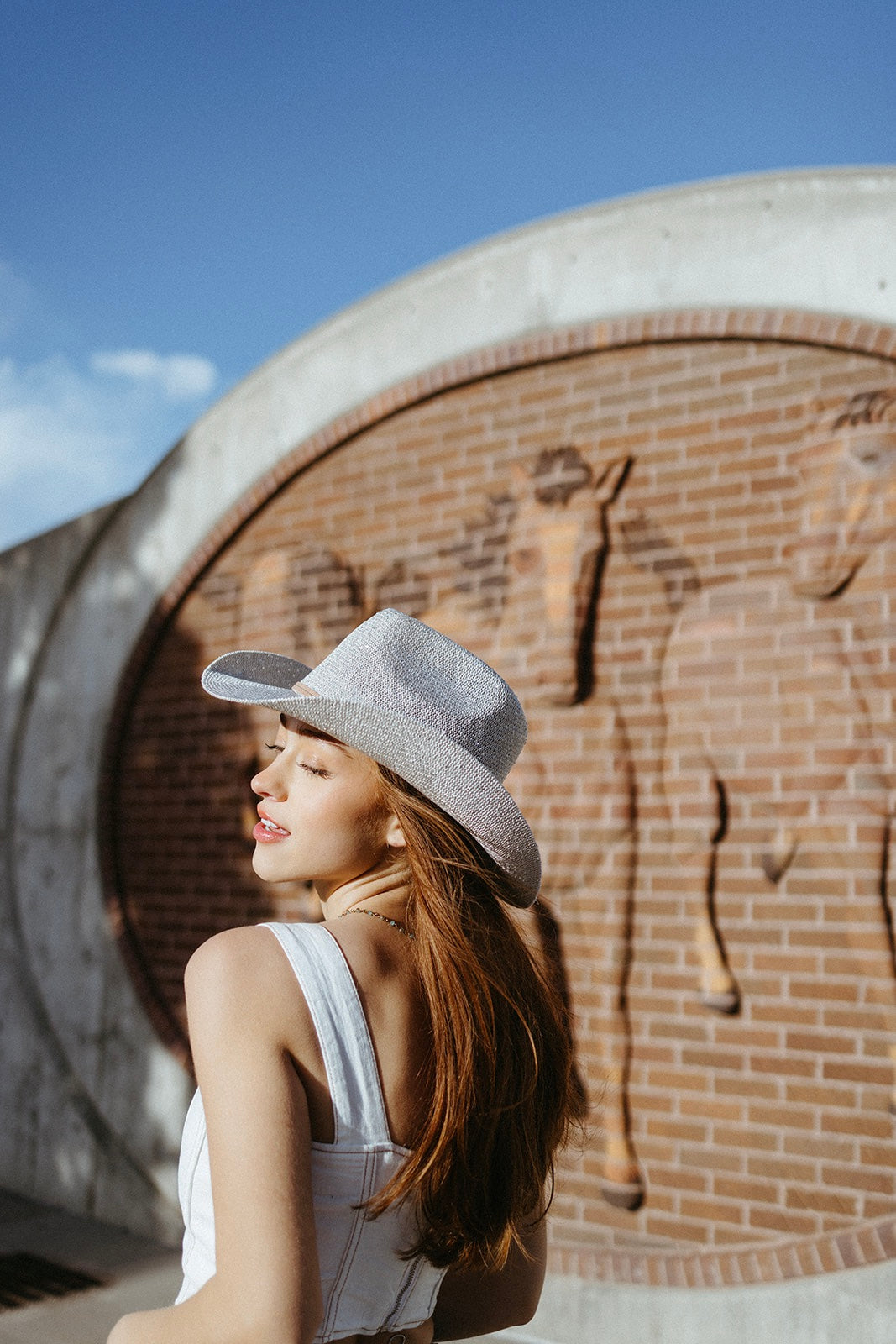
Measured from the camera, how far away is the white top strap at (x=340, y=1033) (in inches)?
41.9

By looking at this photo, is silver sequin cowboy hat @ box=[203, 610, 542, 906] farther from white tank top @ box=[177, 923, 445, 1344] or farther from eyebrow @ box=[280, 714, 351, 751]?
white tank top @ box=[177, 923, 445, 1344]

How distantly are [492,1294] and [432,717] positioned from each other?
32.4 inches

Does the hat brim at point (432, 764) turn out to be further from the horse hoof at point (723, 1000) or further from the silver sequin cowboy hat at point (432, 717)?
the horse hoof at point (723, 1000)

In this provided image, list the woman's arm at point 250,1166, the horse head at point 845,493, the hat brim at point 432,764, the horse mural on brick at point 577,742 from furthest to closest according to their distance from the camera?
the horse mural on brick at point 577,742 → the horse head at point 845,493 → the hat brim at point 432,764 → the woman's arm at point 250,1166

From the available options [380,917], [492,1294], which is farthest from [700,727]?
[380,917]

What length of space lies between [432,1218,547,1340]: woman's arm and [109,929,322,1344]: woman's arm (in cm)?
54

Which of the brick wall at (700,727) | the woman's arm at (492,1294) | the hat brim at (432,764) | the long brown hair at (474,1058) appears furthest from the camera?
the brick wall at (700,727)

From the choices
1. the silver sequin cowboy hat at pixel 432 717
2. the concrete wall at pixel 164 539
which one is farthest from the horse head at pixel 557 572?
the silver sequin cowboy hat at pixel 432 717

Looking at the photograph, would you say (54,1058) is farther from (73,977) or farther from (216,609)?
(216,609)

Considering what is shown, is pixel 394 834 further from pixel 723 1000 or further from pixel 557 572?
pixel 557 572

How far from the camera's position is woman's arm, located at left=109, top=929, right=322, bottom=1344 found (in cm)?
98

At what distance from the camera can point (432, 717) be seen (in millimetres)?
→ 1299

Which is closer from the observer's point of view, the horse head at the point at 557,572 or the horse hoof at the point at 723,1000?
the horse hoof at the point at 723,1000

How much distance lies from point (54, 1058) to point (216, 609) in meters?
2.46
